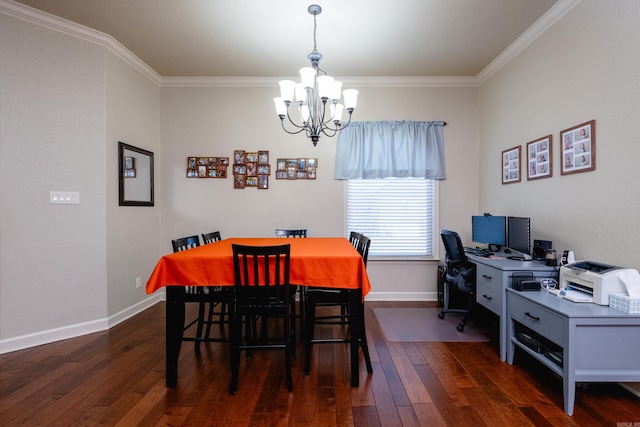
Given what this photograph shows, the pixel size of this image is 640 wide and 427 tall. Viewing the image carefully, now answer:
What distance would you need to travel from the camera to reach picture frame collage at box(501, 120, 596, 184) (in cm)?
239

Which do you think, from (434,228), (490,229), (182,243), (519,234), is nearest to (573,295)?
(519,234)

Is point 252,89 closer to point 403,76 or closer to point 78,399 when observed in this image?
point 403,76

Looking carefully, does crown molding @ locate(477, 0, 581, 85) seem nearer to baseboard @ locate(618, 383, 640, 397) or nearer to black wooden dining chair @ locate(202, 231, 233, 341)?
baseboard @ locate(618, 383, 640, 397)

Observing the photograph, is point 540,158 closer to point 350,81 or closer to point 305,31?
point 350,81

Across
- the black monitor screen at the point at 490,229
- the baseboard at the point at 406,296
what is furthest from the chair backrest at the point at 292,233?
the black monitor screen at the point at 490,229

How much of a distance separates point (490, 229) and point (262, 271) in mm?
2643

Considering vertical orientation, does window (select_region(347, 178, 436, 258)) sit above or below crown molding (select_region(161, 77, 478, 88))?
below

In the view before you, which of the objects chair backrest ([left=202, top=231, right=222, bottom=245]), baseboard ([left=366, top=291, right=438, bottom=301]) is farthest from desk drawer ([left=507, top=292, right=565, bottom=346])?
chair backrest ([left=202, top=231, right=222, bottom=245])

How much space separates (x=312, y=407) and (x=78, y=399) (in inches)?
60.4

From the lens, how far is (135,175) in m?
3.66

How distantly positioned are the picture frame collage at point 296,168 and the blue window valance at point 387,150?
34cm

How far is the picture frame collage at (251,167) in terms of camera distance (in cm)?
418

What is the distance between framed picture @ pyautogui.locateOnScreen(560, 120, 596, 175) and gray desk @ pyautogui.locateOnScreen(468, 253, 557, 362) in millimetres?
847

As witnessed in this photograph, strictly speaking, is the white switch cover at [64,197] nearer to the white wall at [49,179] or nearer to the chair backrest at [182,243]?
the white wall at [49,179]
